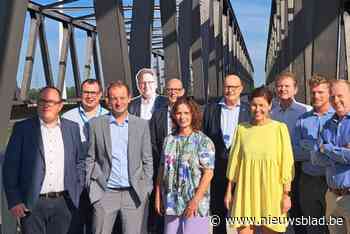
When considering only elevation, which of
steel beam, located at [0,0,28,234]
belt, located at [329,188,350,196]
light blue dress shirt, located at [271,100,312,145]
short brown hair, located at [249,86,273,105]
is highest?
steel beam, located at [0,0,28,234]

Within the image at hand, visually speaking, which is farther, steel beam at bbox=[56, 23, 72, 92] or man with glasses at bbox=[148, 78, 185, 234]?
steel beam at bbox=[56, 23, 72, 92]

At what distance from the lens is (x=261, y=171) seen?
448 cm

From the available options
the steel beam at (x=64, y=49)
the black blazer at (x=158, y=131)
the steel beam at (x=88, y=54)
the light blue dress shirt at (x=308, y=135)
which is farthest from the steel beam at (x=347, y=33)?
the steel beam at (x=88, y=54)

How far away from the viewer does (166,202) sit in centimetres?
447

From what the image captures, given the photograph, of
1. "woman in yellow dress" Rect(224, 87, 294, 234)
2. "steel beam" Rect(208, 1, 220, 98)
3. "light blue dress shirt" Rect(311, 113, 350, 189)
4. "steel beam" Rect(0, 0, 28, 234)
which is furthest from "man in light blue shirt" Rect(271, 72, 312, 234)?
"steel beam" Rect(208, 1, 220, 98)

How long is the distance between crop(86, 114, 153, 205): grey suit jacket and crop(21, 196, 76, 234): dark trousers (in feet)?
0.76

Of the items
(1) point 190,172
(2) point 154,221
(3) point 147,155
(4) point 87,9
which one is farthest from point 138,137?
(4) point 87,9

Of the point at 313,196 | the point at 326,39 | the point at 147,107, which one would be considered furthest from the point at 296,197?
the point at 326,39

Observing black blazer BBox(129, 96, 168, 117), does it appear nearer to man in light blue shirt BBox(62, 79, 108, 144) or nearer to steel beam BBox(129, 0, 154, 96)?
man in light blue shirt BBox(62, 79, 108, 144)

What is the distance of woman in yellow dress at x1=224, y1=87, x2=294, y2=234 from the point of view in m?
4.47

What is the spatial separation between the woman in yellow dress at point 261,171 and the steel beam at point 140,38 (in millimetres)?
5669

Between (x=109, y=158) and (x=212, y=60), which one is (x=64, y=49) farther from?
(x=109, y=158)

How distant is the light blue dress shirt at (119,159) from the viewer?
174 inches

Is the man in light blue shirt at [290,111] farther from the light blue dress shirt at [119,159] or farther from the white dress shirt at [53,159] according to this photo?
the white dress shirt at [53,159]
